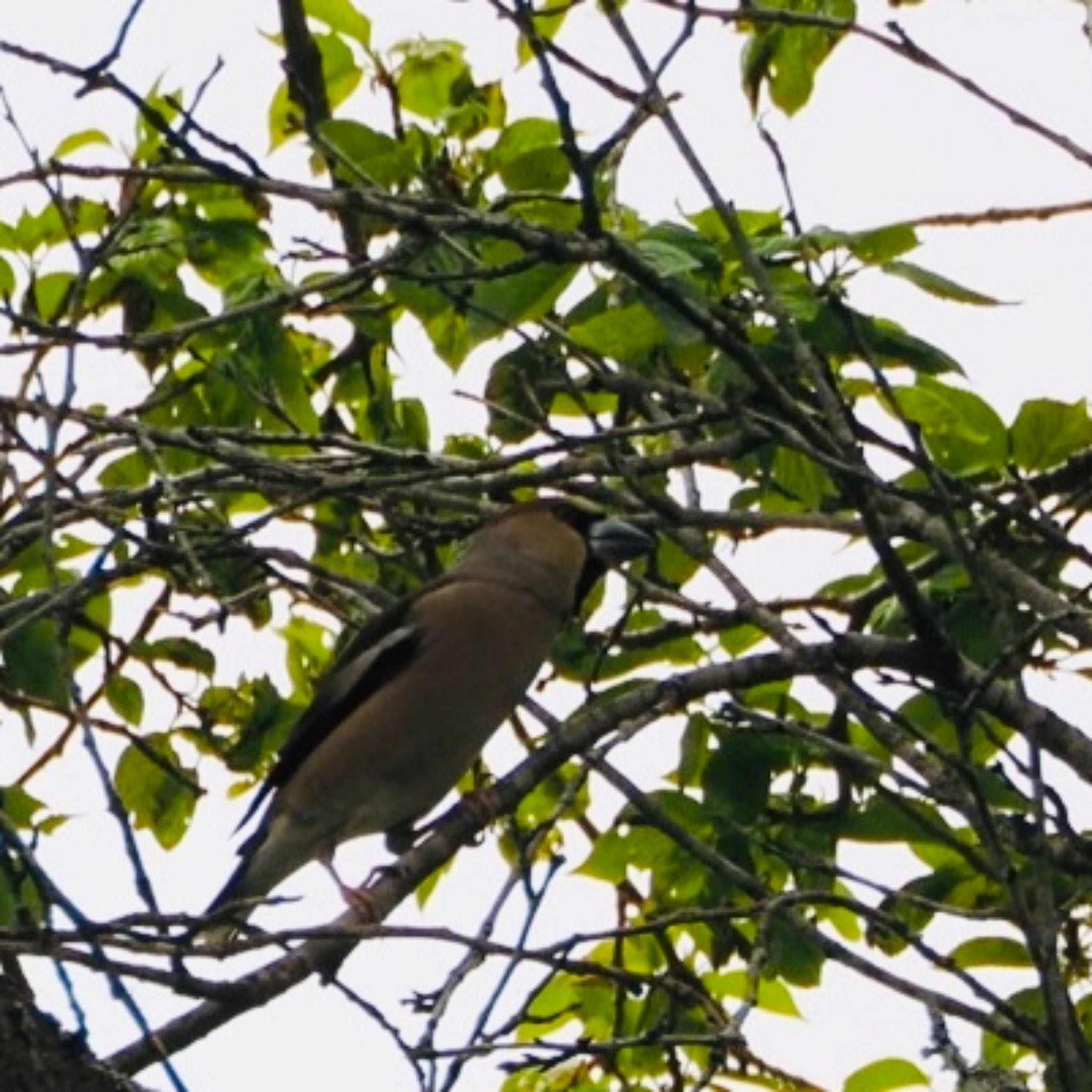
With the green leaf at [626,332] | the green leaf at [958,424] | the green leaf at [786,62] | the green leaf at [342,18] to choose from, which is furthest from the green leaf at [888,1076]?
the green leaf at [342,18]

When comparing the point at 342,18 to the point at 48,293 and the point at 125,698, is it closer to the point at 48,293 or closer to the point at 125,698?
the point at 48,293

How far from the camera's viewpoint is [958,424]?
4691 millimetres

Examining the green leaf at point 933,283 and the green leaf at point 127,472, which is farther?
the green leaf at point 127,472

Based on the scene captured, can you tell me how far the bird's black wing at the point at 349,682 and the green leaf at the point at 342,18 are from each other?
47.6 inches

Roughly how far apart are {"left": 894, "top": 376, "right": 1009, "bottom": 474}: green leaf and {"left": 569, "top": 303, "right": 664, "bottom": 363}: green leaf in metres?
0.47

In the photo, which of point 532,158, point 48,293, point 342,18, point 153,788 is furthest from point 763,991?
point 342,18

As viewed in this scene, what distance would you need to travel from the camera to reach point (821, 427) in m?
4.21

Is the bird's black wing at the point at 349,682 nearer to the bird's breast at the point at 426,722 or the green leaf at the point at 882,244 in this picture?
the bird's breast at the point at 426,722

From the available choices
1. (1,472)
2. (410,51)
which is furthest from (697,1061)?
(410,51)

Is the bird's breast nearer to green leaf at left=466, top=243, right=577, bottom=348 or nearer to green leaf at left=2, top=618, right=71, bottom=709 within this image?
green leaf at left=2, top=618, right=71, bottom=709

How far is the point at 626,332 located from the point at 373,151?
2.37ft

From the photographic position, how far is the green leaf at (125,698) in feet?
18.7

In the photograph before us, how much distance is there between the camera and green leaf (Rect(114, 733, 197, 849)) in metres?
5.78

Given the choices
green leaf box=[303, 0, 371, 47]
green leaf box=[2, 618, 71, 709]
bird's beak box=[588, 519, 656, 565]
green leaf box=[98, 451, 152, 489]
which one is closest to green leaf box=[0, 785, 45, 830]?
green leaf box=[2, 618, 71, 709]
